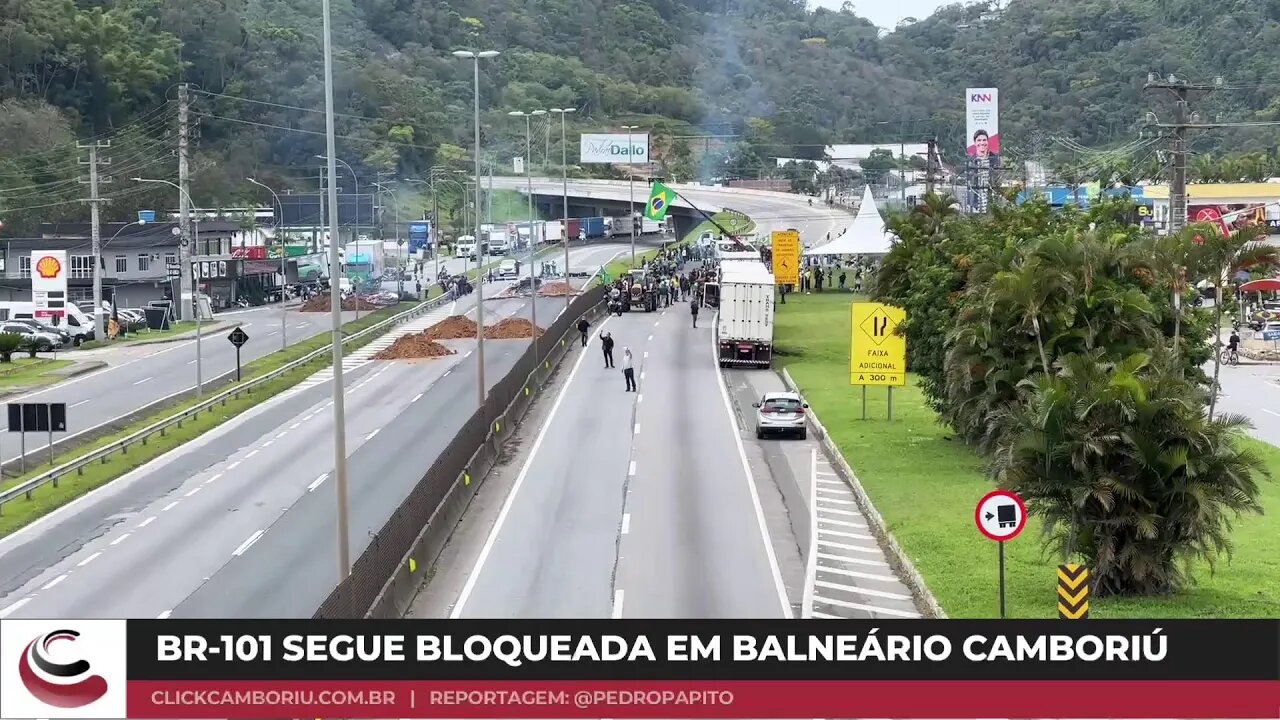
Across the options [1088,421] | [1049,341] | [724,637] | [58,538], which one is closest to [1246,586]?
[1088,421]

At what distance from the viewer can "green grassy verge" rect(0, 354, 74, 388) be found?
66.6 meters

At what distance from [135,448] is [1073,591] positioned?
104 ft

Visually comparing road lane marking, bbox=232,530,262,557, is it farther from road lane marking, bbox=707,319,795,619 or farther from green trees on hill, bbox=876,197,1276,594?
green trees on hill, bbox=876,197,1276,594

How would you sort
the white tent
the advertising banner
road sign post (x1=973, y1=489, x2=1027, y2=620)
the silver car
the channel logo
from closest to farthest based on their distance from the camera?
the channel logo < road sign post (x1=973, y1=489, x2=1027, y2=620) < the silver car < the advertising banner < the white tent

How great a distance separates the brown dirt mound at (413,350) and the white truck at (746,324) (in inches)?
495

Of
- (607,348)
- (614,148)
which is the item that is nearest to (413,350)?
(607,348)

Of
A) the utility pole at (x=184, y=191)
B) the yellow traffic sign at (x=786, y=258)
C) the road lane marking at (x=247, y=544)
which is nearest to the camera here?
the road lane marking at (x=247, y=544)

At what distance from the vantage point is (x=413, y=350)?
74.4 meters

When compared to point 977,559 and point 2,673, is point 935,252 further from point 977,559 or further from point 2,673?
point 2,673

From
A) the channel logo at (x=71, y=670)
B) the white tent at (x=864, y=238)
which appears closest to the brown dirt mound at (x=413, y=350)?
the white tent at (x=864, y=238)

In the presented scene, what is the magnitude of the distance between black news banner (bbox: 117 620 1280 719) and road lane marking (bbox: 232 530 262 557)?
58.0ft

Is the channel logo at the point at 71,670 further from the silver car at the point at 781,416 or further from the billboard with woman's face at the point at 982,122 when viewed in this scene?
the billboard with woman's face at the point at 982,122

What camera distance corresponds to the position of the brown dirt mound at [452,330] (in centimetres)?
8119

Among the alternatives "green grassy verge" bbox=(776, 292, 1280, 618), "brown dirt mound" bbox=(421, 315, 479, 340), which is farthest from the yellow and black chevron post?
"brown dirt mound" bbox=(421, 315, 479, 340)
